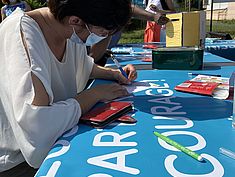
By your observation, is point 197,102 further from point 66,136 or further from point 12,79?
point 12,79

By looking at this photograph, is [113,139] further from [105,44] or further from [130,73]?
[105,44]

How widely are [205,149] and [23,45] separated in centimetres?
53

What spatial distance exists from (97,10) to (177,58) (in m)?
0.69

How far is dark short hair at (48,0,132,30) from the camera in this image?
2.89 ft

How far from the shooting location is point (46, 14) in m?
1.01

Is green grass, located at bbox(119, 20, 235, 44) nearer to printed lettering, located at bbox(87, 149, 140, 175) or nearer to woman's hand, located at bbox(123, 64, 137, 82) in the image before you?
woman's hand, located at bbox(123, 64, 137, 82)

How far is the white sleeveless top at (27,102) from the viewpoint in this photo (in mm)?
790

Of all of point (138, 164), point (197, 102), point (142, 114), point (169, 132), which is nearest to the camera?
point (138, 164)

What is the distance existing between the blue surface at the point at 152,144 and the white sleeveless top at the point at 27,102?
0.17 ft

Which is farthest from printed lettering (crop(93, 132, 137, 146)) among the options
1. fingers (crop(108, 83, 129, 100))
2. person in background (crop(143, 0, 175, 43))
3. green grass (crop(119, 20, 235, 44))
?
green grass (crop(119, 20, 235, 44))

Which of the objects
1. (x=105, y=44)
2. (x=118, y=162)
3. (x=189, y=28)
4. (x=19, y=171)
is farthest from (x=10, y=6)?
(x=118, y=162)

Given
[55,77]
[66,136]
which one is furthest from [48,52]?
[66,136]

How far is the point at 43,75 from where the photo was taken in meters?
0.83

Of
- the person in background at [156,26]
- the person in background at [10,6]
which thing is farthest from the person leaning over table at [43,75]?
the person in background at [10,6]
